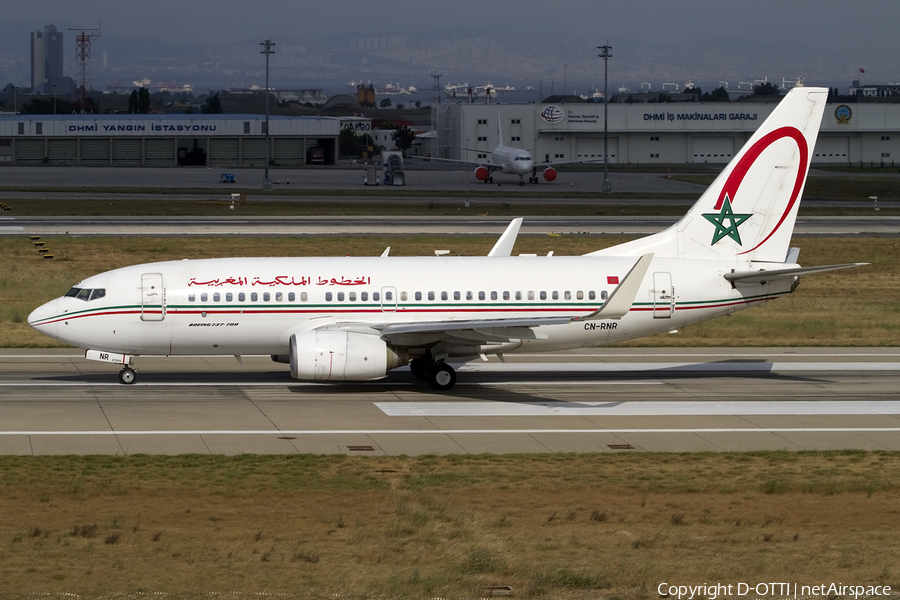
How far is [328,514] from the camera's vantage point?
2114 cm

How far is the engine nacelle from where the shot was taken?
103 ft

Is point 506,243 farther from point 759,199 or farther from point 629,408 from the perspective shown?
point 629,408

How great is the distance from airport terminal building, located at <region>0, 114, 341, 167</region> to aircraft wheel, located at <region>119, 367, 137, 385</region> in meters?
138

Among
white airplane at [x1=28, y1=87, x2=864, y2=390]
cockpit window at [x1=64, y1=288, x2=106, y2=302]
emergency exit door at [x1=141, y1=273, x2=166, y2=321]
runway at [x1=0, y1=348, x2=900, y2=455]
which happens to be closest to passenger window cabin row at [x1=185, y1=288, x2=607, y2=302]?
white airplane at [x1=28, y1=87, x2=864, y2=390]

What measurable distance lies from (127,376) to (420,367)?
9025 mm

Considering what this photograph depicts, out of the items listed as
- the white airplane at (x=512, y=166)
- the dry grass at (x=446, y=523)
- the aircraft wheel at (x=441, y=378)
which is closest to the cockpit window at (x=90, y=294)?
the dry grass at (x=446, y=523)

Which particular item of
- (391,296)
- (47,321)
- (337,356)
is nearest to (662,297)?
(391,296)

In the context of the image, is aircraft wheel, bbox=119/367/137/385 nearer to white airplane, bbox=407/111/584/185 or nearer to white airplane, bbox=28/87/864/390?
white airplane, bbox=28/87/864/390

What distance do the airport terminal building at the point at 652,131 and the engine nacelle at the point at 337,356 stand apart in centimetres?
13856

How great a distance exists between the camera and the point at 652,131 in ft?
586

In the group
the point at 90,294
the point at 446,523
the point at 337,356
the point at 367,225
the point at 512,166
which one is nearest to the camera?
the point at 446,523

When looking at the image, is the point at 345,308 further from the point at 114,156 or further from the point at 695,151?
the point at 695,151

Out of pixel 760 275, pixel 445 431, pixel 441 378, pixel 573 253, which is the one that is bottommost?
pixel 445 431

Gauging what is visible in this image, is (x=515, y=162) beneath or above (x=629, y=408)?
above
